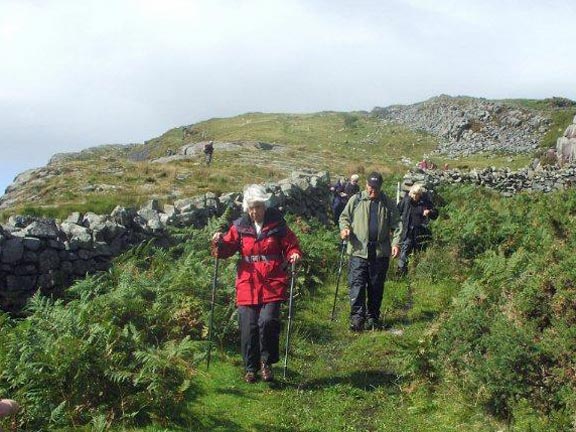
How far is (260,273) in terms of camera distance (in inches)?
287

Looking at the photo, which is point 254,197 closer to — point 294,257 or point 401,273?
point 294,257

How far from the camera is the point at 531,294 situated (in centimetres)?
680

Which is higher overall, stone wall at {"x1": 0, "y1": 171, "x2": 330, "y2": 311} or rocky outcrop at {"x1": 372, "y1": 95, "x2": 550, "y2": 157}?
rocky outcrop at {"x1": 372, "y1": 95, "x2": 550, "y2": 157}

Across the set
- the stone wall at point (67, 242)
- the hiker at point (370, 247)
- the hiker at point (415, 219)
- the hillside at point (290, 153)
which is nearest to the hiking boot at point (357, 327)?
the hiker at point (370, 247)

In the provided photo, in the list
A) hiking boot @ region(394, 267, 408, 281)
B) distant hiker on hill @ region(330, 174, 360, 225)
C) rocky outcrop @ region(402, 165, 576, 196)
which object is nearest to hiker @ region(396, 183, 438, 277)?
hiking boot @ region(394, 267, 408, 281)

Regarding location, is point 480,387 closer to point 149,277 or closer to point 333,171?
point 149,277

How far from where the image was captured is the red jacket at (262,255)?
7.25m

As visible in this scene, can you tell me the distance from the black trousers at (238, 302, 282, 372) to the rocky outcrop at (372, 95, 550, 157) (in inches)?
2178

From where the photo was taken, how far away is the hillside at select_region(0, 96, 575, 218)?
24503 millimetres

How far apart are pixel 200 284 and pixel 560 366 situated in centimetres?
544

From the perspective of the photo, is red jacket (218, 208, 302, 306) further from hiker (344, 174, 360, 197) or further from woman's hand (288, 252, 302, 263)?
hiker (344, 174, 360, 197)

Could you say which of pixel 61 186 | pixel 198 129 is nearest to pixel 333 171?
pixel 61 186

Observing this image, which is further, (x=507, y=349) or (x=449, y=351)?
(x=449, y=351)

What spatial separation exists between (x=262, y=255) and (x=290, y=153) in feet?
137
